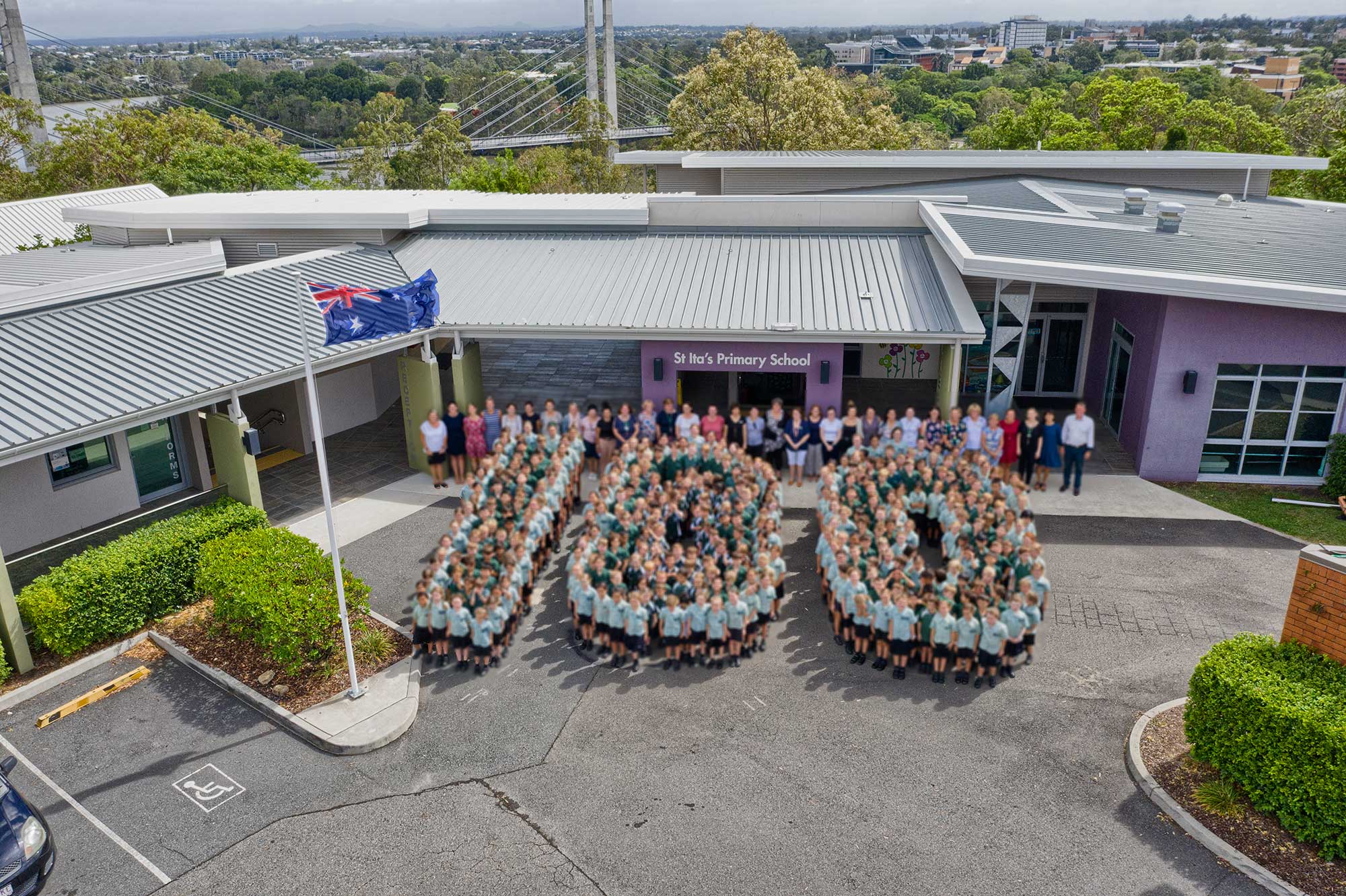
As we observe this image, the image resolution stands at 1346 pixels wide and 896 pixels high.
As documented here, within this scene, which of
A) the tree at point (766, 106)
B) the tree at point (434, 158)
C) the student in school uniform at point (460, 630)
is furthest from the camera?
the tree at point (434, 158)

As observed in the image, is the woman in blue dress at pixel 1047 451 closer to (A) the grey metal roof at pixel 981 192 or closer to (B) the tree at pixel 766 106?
(A) the grey metal roof at pixel 981 192

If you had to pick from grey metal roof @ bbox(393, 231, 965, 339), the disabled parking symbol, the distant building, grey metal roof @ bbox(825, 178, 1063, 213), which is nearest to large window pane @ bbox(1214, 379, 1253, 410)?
grey metal roof @ bbox(393, 231, 965, 339)

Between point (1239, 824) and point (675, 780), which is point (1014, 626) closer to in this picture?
point (1239, 824)

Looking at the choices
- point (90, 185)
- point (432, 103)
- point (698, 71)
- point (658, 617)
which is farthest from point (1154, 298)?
point (432, 103)

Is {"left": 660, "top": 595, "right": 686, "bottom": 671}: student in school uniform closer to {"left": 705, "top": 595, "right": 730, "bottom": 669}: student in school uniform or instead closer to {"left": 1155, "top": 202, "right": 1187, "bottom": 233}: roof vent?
{"left": 705, "top": 595, "right": 730, "bottom": 669}: student in school uniform

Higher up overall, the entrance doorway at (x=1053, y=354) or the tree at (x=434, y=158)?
the tree at (x=434, y=158)

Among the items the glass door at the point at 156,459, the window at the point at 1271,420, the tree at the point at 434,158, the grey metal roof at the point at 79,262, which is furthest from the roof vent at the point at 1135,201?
the tree at the point at 434,158

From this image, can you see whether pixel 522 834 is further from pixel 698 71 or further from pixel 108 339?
pixel 698 71
